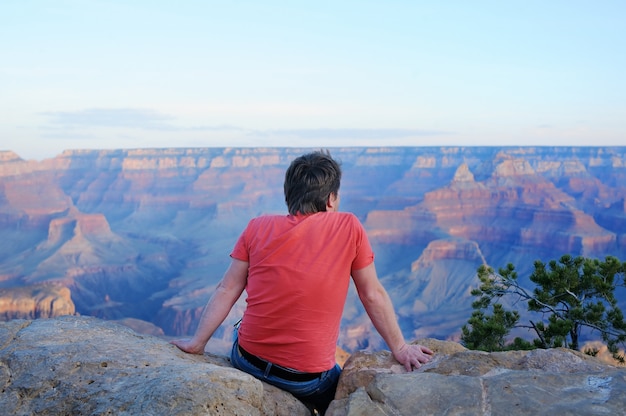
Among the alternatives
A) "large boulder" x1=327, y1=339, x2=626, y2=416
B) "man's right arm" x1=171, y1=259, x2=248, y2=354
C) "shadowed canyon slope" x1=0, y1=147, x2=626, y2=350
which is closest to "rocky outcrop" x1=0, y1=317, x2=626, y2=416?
"large boulder" x1=327, y1=339, x2=626, y2=416

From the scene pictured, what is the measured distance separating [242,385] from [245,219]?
106 meters

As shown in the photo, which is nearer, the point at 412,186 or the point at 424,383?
the point at 424,383

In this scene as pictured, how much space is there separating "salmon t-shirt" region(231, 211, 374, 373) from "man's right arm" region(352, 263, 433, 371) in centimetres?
11

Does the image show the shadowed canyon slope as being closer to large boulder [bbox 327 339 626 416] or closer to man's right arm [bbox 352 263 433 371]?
man's right arm [bbox 352 263 433 371]

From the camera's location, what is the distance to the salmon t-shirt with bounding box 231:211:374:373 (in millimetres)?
3285

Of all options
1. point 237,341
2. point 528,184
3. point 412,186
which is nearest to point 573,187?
point 528,184

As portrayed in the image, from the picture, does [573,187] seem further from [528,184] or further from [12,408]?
[12,408]

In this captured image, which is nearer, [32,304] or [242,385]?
[242,385]

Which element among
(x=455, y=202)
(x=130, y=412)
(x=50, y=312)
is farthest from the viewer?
(x=455, y=202)

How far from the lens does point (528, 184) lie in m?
81.6

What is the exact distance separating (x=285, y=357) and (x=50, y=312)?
4006 centimetres

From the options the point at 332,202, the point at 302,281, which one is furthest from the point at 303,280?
the point at 332,202

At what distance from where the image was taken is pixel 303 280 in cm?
326

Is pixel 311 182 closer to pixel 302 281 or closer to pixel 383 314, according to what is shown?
pixel 302 281
